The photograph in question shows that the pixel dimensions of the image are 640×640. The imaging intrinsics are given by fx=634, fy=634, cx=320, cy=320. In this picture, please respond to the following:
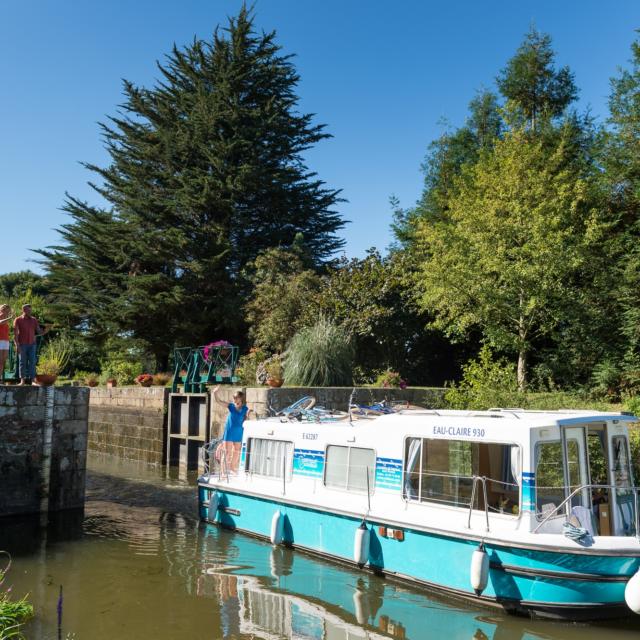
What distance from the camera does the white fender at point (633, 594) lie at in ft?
21.3

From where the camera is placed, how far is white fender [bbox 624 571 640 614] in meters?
6.50

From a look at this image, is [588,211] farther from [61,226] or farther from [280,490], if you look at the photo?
[61,226]

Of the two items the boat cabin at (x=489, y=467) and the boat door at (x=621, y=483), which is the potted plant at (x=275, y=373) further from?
the boat door at (x=621, y=483)

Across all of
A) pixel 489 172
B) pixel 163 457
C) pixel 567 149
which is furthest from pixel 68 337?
pixel 567 149

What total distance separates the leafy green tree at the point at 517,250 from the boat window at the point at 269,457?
9647 millimetres

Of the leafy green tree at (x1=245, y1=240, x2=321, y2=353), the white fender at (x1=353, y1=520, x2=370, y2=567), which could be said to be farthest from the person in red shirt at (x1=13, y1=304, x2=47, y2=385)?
the leafy green tree at (x1=245, y1=240, x2=321, y2=353)

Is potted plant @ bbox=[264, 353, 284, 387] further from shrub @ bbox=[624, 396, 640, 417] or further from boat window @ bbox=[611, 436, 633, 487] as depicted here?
boat window @ bbox=[611, 436, 633, 487]

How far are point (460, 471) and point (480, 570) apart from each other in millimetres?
1419

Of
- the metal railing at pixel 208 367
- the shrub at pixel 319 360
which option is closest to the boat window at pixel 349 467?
the shrub at pixel 319 360

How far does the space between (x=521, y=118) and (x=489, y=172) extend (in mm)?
3186

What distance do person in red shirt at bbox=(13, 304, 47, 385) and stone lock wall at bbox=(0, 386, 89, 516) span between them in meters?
0.62

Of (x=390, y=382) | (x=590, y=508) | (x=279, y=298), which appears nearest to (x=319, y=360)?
(x=390, y=382)

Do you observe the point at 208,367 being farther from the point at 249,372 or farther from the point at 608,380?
the point at 608,380

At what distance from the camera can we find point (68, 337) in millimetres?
30516
